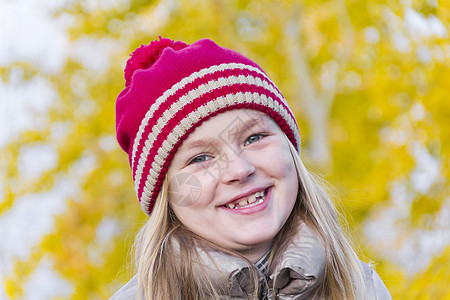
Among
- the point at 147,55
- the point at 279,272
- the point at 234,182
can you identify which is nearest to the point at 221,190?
the point at 234,182

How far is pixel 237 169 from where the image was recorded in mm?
1693

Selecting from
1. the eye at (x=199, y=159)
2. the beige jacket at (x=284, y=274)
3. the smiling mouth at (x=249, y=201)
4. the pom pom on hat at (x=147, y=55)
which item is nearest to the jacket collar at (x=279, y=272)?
the beige jacket at (x=284, y=274)

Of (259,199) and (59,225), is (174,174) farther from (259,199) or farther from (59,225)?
(59,225)

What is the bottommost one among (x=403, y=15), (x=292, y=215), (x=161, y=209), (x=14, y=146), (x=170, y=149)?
(x=292, y=215)

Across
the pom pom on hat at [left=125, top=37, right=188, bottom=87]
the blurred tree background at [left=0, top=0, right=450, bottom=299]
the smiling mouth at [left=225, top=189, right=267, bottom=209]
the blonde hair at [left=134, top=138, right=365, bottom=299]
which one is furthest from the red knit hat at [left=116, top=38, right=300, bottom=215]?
the blurred tree background at [left=0, top=0, right=450, bottom=299]

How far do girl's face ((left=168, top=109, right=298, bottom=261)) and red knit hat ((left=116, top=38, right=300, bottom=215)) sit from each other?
5 centimetres

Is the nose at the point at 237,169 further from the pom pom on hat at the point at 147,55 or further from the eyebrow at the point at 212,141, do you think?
the pom pom on hat at the point at 147,55

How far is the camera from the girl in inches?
68.9

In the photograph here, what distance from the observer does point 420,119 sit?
3512 mm

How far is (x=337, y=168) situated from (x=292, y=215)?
3786mm

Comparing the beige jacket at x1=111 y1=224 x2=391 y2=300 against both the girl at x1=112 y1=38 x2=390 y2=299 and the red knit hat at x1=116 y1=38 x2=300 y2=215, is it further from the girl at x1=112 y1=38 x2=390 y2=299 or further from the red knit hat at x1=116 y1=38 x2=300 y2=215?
the red knit hat at x1=116 y1=38 x2=300 y2=215

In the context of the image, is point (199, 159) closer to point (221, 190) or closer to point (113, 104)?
point (221, 190)

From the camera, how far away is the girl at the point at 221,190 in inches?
68.9

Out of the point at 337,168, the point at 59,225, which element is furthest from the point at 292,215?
the point at 59,225
